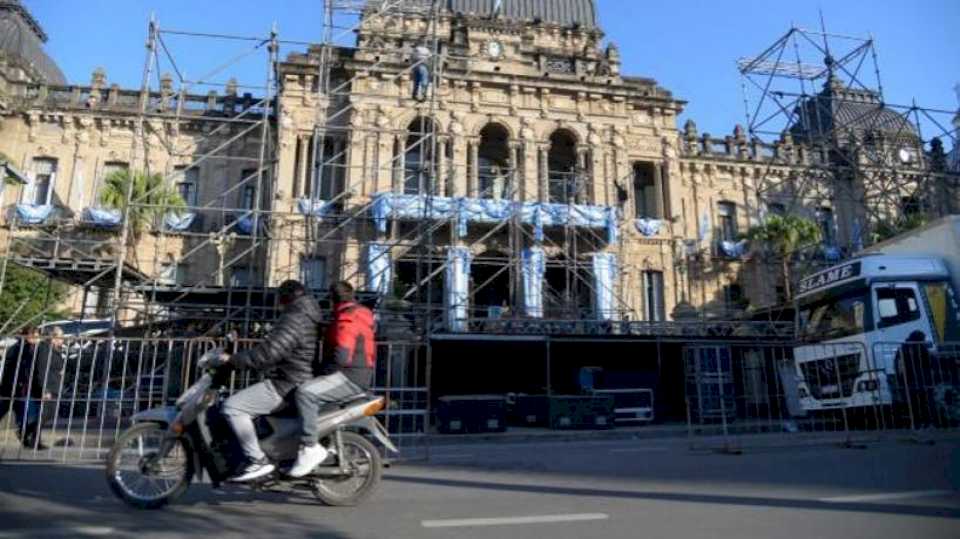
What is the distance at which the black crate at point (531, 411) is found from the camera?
48.0 feet

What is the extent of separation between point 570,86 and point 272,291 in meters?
16.3

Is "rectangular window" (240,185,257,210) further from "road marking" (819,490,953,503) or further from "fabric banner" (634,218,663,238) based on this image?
"road marking" (819,490,953,503)

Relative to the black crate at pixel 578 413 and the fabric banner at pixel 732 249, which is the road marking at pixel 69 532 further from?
the fabric banner at pixel 732 249

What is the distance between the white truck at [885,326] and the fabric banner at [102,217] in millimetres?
23325

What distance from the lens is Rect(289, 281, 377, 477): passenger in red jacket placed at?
497 cm

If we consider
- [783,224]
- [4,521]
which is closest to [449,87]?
Result: [783,224]

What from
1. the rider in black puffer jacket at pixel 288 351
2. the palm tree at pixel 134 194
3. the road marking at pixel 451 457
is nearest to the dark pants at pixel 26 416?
the road marking at pixel 451 457

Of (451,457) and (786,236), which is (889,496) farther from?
(786,236)

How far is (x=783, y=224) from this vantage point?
92.4 feet

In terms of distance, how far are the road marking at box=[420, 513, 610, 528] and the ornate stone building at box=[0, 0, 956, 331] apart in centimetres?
→ 1519

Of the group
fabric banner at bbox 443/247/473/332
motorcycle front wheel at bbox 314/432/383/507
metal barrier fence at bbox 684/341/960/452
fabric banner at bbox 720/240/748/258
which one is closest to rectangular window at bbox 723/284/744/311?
fabric banner at bbox 720/240/748/258

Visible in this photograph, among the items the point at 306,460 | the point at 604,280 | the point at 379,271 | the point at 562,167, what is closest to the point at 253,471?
the point at 306,460

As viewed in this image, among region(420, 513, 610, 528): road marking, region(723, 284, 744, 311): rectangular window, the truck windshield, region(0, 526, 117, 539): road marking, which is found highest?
region(723, 284, 744, 311): rectangular window

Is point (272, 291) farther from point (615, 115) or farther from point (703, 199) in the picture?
point (703, 199)
